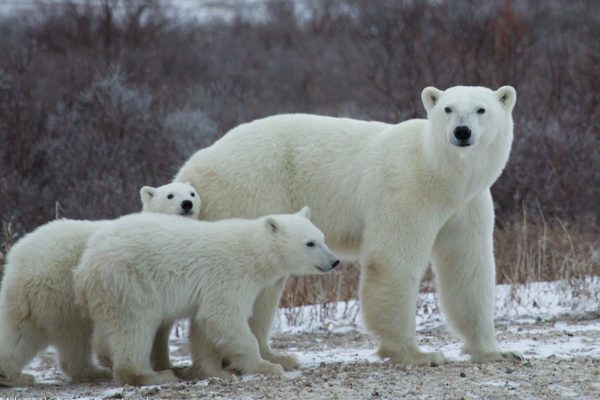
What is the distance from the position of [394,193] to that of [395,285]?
1.47 feet

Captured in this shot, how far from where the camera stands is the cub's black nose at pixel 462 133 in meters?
4.64

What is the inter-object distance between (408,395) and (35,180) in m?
11.4

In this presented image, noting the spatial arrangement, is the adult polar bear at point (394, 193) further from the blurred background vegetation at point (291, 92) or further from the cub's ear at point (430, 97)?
the blurred background vegetation at point (291, 92)

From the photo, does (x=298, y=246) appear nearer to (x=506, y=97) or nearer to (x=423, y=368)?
(x=423, y=368)

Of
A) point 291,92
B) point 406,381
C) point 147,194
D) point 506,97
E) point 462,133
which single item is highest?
point 291,92

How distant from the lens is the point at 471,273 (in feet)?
16.9

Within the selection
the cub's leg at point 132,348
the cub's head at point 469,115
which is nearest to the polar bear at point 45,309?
the cub's leg at point 132,348

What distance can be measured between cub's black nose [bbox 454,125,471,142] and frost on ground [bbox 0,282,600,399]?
105 cm

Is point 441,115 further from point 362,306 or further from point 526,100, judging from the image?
point 526,100

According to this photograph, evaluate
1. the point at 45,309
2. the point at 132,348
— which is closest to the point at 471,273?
the point at 132,348

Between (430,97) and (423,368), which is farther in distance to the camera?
(430,97)

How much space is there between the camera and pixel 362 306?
16.5 feet

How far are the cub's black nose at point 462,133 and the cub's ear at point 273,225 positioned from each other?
0.92m

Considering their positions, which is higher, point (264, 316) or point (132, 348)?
point (264, 316)
